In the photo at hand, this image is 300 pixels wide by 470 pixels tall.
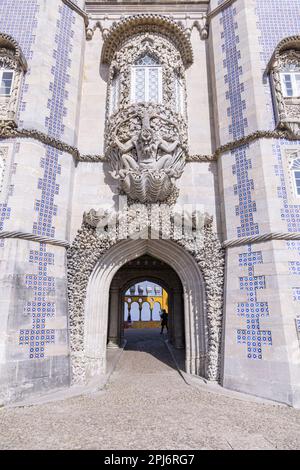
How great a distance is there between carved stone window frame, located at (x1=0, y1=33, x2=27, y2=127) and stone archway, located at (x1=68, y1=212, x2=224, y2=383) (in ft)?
14.2

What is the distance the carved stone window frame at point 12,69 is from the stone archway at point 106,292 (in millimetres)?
4326

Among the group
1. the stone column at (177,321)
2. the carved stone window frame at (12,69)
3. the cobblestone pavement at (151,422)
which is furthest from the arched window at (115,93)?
the stone column at (177,321)

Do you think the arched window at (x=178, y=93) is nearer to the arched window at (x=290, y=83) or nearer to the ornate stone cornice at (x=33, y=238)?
the arched window at (x=290, y=83)

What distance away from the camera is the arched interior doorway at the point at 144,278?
15.2 meters

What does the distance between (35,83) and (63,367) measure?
933cm

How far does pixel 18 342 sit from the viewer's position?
6926mm

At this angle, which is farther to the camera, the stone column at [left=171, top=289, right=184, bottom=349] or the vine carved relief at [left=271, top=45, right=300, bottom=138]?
the stone column at [left=171, top=289, right=184, bottom=349]

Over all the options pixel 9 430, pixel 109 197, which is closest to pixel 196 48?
pixel 109 197

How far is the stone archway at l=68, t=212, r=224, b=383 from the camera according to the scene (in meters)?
8.18

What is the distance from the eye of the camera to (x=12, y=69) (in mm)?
9484

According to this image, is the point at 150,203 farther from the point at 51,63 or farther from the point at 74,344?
the point at 51,63

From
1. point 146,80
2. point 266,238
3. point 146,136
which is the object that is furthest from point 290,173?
point 146,80

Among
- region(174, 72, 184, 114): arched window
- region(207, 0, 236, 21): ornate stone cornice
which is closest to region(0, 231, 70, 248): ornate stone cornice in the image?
region(174, 72, 184, 114): arched window

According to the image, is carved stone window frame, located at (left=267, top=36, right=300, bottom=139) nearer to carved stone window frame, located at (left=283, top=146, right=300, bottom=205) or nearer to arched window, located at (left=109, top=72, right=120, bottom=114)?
carved stone window frame, located at (left=283, top=146, right=300, bottom=205)
